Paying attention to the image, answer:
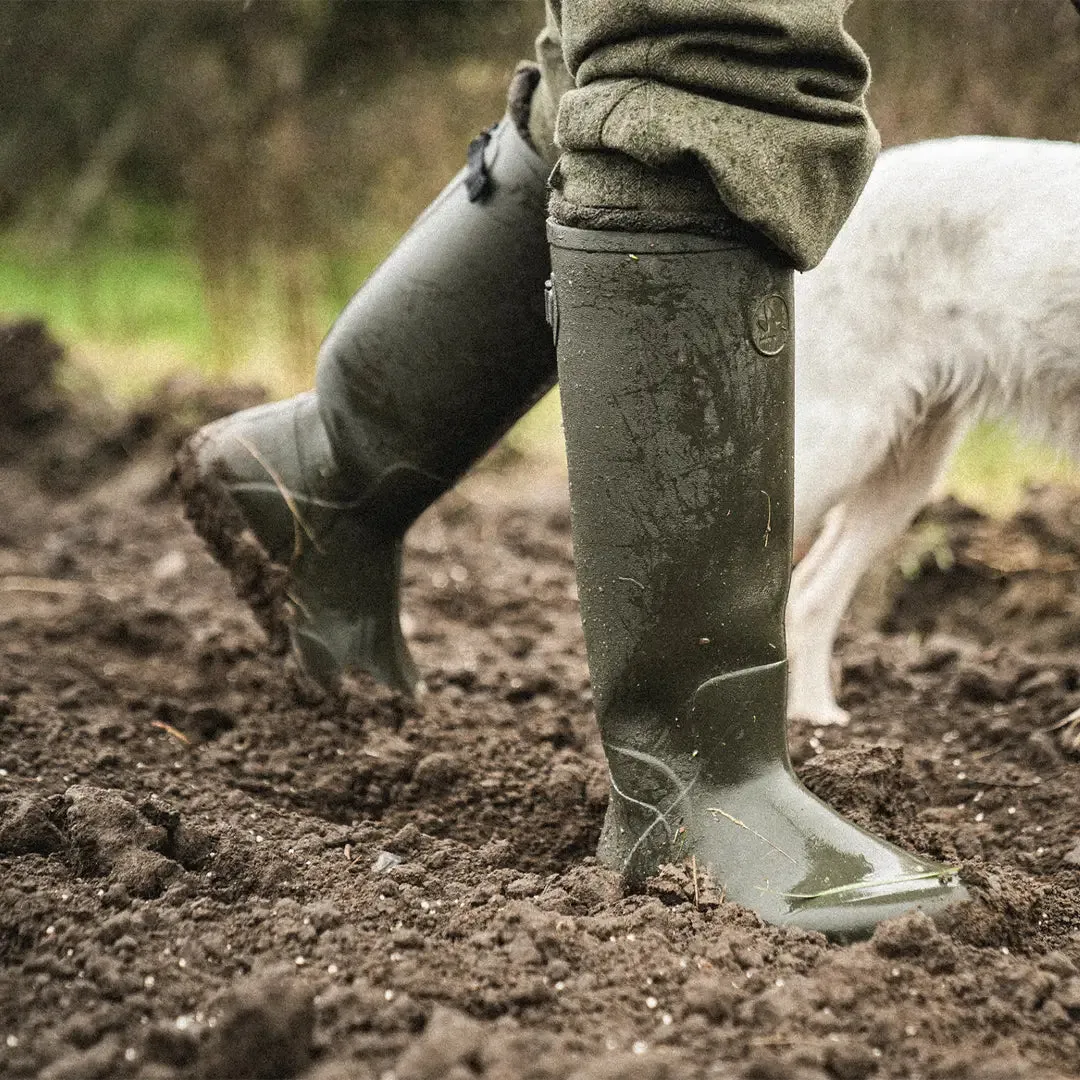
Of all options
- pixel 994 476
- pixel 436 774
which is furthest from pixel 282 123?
pixel 436 774

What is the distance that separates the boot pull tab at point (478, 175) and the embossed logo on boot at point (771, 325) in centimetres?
72

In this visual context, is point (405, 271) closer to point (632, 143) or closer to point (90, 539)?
point (632, 143)

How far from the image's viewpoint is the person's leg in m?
1.58

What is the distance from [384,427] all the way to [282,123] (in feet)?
16.1

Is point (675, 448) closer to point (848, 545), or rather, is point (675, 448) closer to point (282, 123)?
point (848, 545)

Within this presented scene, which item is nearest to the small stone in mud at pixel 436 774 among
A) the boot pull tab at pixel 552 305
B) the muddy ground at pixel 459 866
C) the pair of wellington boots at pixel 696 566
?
the muddy ground at pixel 459 866

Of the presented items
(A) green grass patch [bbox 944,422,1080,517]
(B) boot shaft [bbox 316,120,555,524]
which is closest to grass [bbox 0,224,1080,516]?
(A) green grass patch [bbox 944,422,1080,517]

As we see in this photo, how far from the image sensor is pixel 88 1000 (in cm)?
148

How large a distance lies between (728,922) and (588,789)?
1.89 feet

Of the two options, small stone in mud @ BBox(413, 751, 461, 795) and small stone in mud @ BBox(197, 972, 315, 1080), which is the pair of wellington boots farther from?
small stone in mud @ BBox(197, 972, 315, 1080)

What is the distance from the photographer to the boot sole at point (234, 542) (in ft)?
8.31

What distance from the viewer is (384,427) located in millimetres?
2352

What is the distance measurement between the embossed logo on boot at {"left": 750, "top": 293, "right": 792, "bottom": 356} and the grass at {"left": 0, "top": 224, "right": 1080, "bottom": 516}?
137cm

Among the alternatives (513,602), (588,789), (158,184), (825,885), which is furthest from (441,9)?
(825,885)
